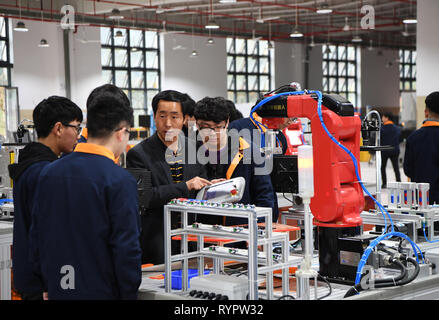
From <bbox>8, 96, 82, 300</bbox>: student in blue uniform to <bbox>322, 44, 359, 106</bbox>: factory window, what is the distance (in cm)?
2308

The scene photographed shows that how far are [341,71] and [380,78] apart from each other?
2.37 metres

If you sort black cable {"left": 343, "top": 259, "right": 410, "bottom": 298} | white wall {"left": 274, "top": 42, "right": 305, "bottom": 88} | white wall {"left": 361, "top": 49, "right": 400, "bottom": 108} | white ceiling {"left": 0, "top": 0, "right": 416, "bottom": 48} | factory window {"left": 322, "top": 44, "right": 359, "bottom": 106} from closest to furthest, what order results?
black cable {"left": 343, "top": 259, "right": 410, "bottom": 298}, white ceiling {"left": 0, "top": 0, "right": 416, "bottom": 48}, white wall {"left": 274, "top": 42, "right": 305, "bottom": 88}, factory window {"left": 322, "top": 44, "right": 359, "bottom": 106}, white wall {"left": 361, "top": 49, "right": 400, "bottom": 108}

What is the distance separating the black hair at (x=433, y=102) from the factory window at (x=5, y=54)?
14.6 m

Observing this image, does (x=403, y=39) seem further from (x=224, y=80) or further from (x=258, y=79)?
(x=224, y=80)

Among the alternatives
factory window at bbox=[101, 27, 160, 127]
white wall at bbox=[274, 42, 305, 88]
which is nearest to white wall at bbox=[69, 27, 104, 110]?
factory window at bbox=[101, 27, 160, 127]

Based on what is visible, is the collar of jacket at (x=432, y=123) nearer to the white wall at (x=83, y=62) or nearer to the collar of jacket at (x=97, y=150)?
the collar of jacket at (x=97, y=150)

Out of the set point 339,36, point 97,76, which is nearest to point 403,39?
point 339,36

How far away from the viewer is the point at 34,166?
2182 mm

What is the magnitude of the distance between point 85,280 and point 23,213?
0.50m

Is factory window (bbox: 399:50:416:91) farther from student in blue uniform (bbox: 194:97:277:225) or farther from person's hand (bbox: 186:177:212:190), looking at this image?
person's hand (bbox: 186:177:212:190)

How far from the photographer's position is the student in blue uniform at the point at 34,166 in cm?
212

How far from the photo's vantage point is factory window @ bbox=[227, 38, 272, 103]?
22391 millimetres

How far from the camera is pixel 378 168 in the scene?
263 cm

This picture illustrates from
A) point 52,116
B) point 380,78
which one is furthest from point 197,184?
point 380,78
